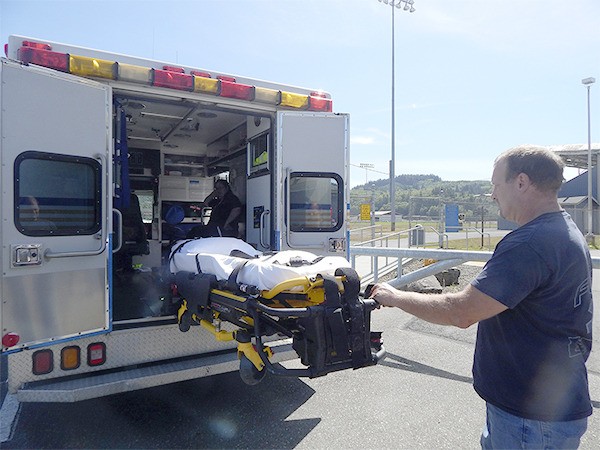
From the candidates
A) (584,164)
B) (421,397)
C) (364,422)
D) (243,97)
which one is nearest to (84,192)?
(243,97)

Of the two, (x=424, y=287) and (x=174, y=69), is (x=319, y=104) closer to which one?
(x=174, y=69)

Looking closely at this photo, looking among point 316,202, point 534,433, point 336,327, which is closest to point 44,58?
point 316,202

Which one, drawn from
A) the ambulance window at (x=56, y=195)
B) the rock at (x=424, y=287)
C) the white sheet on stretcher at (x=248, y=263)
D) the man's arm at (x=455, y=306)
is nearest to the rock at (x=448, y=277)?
the rock at (x=424, y=287)

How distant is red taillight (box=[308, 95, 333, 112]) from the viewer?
15.1 feet

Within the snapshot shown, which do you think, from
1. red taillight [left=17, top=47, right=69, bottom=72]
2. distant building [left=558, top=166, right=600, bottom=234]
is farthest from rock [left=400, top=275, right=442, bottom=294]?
distant building [left=558, top=166, right=600, bottom=234]

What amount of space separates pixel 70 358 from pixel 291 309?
188cm

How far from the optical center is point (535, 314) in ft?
6.01

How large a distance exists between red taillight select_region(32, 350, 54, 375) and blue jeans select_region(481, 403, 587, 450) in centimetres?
300

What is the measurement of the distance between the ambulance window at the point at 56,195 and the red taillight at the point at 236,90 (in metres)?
1.34

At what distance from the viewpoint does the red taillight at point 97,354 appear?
3.42m

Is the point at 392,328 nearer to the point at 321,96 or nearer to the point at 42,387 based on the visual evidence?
the point at 321,96

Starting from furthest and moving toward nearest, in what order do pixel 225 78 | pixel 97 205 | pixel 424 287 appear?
1. pixel 424 287
2. pixel 225 78
3. pixel 97 205

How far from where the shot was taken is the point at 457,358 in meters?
5.18

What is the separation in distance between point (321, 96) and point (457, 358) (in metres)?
3.39
